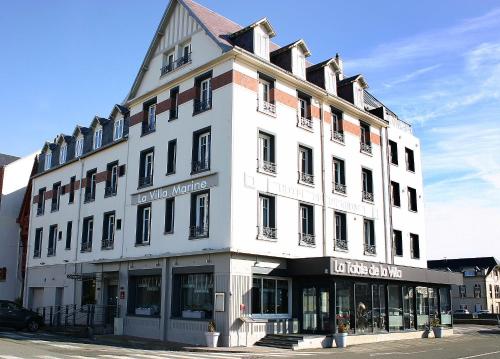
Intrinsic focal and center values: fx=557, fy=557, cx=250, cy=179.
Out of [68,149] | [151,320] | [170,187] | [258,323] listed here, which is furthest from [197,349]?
[68,149]

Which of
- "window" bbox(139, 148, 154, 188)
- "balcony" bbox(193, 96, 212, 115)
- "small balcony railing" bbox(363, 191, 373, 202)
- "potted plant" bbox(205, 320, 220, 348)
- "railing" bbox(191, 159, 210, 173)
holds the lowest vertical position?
"potted plant" bbox(205, 320, 220, 348)

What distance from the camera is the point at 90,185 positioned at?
110ft

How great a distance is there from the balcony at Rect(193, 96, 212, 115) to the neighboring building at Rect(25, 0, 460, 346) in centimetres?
7

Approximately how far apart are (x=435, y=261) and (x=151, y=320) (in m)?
75.7

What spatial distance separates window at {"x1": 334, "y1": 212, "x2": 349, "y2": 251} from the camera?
2727 centimetres

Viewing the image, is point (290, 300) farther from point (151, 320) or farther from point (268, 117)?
point (268, 117)

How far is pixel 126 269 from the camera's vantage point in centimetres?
2764

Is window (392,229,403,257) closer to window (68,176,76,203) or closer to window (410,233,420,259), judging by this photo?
window (410,233,420,259)

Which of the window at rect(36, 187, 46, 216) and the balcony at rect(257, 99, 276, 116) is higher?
the balcony at rect(257, 99, 276, 116)

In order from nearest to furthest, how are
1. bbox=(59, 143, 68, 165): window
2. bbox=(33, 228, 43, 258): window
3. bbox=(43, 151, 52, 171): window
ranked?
bbox=(33, 228, 43, 258): window
bbox=(59, 143, 68, 165): window
bbox=(43, 151, 52, 171): window

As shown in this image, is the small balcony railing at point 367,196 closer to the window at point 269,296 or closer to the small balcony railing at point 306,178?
the small balcony railing at point 306,178

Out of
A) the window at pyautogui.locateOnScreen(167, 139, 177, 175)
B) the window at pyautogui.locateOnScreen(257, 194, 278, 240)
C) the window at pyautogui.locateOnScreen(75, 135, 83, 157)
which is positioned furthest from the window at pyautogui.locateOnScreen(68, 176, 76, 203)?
the window at pyautogui.locateOnScreen(257, 194, 278, 240)

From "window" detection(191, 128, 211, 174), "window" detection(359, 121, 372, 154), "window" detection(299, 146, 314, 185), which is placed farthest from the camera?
"window" detection(359, 121, 372, 154)

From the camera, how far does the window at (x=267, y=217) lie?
77.2 ft
